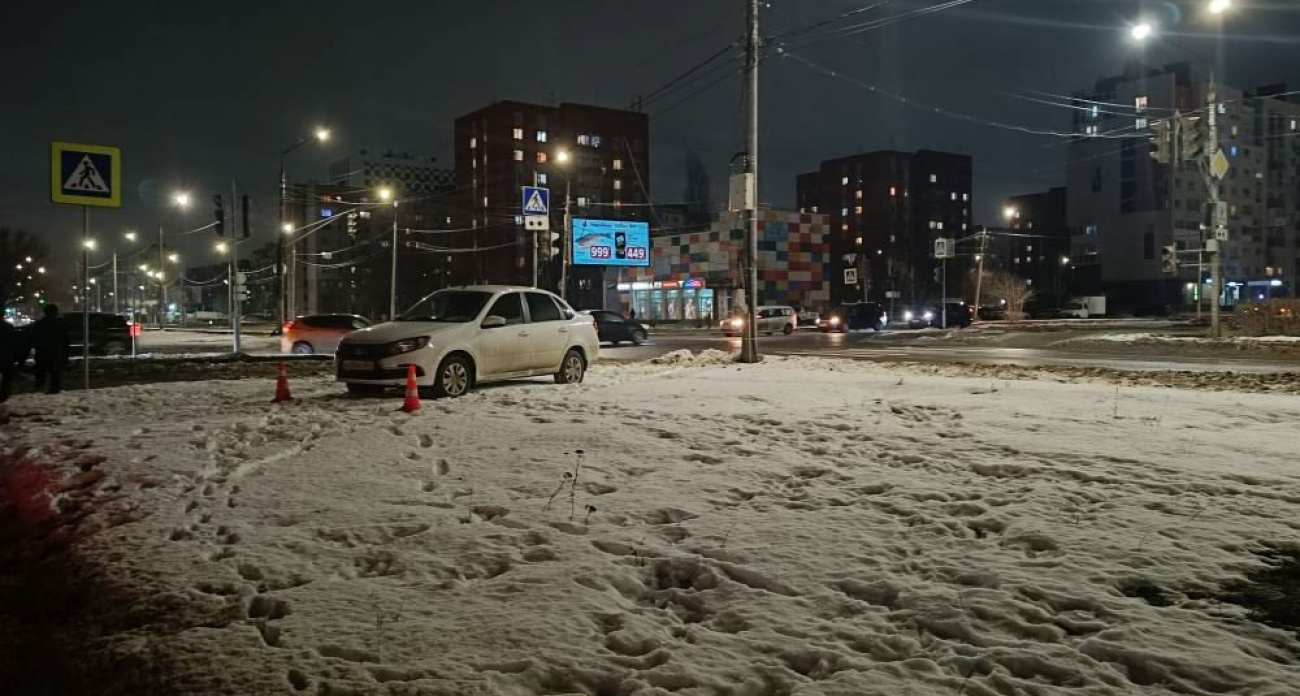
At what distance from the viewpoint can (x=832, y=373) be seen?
1577 cm

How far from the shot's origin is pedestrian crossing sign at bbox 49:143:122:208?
41.7 feet

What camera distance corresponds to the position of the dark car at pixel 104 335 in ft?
87.6

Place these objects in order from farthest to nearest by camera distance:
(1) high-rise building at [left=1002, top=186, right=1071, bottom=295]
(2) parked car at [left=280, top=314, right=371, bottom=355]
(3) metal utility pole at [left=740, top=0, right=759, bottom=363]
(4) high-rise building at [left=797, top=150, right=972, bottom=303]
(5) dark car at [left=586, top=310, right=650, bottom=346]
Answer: (4) high-rise building at [left=797, top=150, right=972, bottom=303], (1) high-rise building at [left=1002, top=186, right=1071, bottom=295], (5) dark car at [left=586, top=310, right=650, bottom=346], (2) parked car at [left=280, top=314, right=371, bottom=355], (3) metal utility pole at [left=740, top=0, right=759, bottom=363]

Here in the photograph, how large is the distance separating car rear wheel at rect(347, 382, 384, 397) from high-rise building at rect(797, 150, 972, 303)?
392 feet

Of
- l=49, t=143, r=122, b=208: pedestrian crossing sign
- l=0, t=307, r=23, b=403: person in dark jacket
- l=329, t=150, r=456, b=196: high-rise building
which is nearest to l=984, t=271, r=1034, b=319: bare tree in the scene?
l=49, t=143, r=122, b=208: pedestrian crossing sign

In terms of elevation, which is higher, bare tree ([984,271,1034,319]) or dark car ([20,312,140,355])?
bare tree ([984,271,1034,319])

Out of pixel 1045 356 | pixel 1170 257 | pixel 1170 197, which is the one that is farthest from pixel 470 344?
pixel 1170 197

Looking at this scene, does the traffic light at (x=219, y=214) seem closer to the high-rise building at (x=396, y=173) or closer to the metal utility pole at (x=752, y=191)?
the metal utility pole at (x=752, y=191)

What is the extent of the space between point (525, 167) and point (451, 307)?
101 metres

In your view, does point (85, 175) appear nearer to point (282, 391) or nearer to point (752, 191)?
point (282, 391)

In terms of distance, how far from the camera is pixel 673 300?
232 ft

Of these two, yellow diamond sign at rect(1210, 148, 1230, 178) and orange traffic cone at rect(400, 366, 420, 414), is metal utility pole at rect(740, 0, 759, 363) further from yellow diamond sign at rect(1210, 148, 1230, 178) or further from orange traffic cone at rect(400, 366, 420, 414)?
yellow diamond sign at rect(1210, 148, 1230, 178)

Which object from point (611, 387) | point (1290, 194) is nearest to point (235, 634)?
point (611, 387)

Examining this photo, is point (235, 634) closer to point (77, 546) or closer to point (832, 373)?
point (77, 546)
